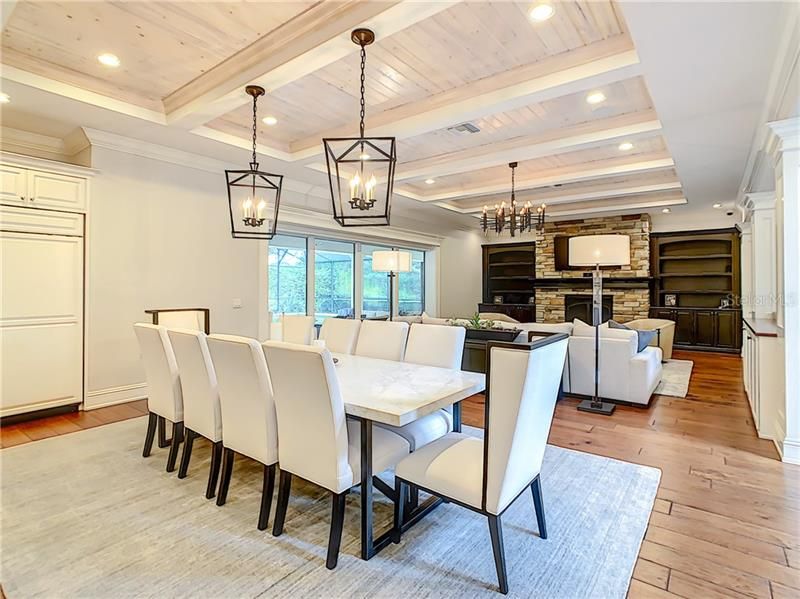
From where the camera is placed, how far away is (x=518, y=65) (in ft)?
10.2

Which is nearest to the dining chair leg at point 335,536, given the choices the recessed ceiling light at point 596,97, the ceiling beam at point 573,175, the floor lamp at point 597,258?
the floor lamp at point 597,258

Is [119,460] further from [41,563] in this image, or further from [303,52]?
[303,52]

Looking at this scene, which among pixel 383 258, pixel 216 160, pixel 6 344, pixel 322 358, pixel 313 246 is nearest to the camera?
pixel 322 358

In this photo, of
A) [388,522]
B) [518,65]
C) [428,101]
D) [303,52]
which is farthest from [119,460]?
[518,65]

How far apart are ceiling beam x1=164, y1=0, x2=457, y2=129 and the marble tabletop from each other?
6.39 feet

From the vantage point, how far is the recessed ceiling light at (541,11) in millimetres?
2389

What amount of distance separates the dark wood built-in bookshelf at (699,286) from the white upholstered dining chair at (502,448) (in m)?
7.74

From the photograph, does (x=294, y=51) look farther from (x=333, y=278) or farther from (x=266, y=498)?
(x=333, y=278)

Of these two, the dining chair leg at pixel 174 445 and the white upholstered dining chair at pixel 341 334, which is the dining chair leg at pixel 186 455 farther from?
the white upholstered dining chair at pixel 341 334

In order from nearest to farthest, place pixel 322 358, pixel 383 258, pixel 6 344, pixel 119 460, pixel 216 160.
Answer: pixel 322 358 < pixel 119 460 < pixel 6 344 < pixel 216 160 < pixel 383 258

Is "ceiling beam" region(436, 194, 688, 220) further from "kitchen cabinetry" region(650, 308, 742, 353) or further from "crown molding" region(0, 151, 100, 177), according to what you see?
"crown molding" region(0, 151, 100, 177)

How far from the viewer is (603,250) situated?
165 inches

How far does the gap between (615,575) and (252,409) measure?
1810 millimetres

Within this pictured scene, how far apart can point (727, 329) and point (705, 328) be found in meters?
0.33
